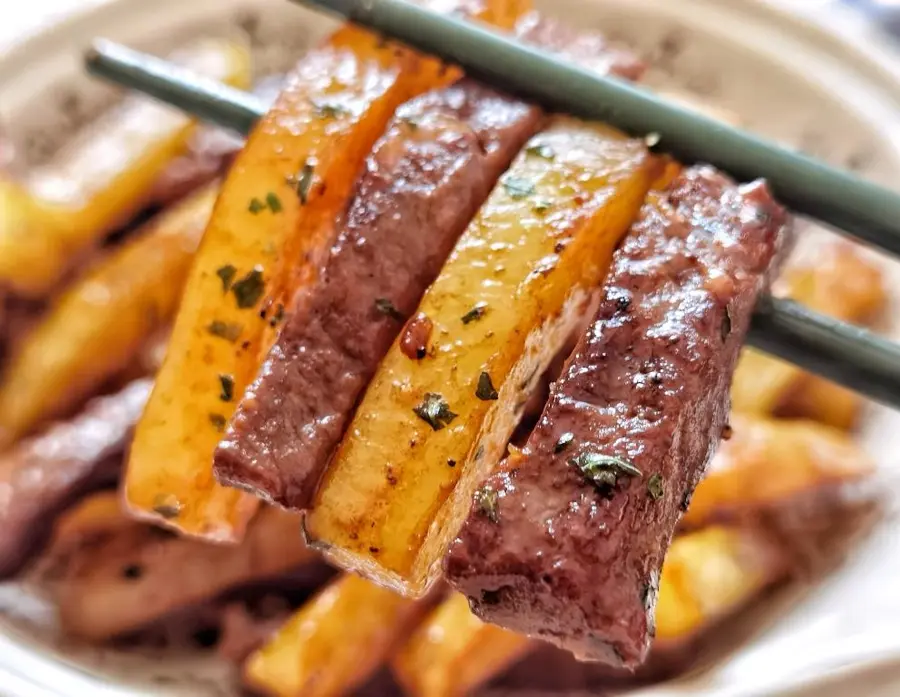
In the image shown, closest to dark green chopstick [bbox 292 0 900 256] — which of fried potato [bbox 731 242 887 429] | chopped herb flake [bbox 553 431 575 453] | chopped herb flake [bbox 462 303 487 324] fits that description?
chopped herb flake [bbox 462 303 487 324]

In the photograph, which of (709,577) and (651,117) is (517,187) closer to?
(651,117)

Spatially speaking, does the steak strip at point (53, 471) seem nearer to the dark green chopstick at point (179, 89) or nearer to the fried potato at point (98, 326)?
the fried potato at point (98, 326)

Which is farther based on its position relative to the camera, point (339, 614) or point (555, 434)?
point (339, 614)

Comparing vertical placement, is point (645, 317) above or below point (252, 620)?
above

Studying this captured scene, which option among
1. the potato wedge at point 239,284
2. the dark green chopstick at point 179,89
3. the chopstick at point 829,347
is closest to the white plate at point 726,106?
the chopstick at point 829,347

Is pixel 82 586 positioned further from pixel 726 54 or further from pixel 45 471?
pixel 726 54

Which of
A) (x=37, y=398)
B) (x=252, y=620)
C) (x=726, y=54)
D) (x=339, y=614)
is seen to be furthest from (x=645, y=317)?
(x=726, y=54)

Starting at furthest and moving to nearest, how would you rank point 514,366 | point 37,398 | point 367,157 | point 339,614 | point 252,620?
1. point 37,398
2. point 252,620
3. point 339,614
4. point 367,157
5. point 514,366

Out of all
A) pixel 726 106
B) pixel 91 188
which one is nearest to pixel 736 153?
pixel 726 106
